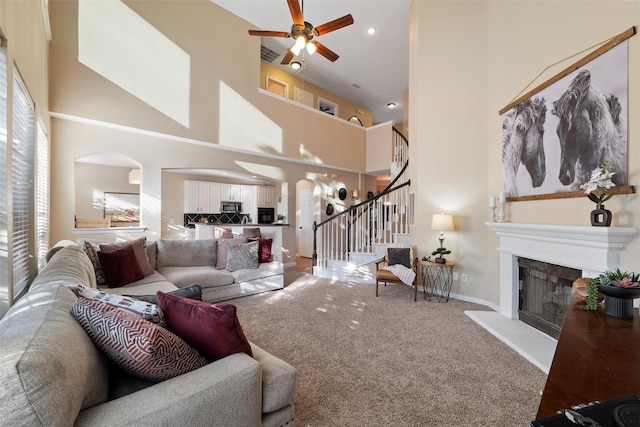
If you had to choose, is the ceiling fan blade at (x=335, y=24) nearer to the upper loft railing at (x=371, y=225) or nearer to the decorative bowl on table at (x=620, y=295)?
the upper loft railing at (x=371, y=225)

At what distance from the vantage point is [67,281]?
1.69 meters

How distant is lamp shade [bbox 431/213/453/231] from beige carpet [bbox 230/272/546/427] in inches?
44.3

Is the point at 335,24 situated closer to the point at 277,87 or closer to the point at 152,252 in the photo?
the point at 152,252

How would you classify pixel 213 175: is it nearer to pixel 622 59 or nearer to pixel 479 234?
pixel 479 234

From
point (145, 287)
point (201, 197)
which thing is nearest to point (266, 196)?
point (201, 197)

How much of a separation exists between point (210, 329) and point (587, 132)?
3.42 m

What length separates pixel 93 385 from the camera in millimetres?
1044

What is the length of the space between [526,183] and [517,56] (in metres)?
1.57

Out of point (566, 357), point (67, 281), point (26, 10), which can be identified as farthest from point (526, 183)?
point (26, 10)

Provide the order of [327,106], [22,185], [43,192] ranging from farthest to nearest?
[327,106], [43,192], [22,185]

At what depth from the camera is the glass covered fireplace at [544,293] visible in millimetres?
2775

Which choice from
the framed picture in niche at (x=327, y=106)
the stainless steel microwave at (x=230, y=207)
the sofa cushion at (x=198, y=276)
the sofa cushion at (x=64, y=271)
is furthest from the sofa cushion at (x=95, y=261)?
the framed picture in niche at (x=327, y=106)

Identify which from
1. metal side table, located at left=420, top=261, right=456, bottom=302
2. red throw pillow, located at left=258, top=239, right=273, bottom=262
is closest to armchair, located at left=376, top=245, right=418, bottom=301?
metal side table, located at left=420, top=261, right=456, bottom=302

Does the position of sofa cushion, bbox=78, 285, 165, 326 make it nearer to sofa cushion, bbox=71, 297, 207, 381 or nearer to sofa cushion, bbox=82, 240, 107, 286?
sofa cushion, bbox=71, 297, 207, 381
